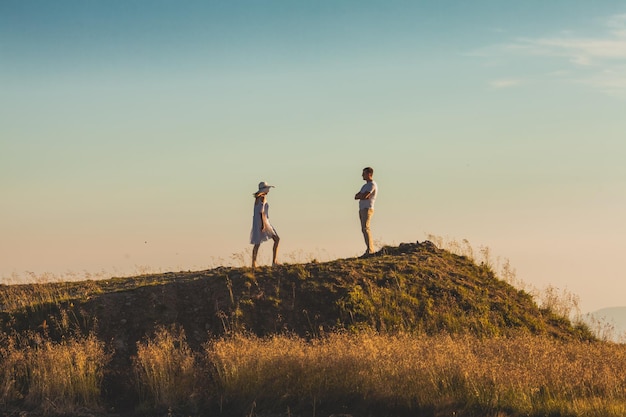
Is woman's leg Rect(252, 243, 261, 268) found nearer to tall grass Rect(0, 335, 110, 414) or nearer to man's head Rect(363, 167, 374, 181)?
man's head Rect(363, 167, 374, 181)

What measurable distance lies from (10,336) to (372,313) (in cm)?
881

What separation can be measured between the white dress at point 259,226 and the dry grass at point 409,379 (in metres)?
5.96

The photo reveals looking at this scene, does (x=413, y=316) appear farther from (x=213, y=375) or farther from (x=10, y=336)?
(x=10, y=336)

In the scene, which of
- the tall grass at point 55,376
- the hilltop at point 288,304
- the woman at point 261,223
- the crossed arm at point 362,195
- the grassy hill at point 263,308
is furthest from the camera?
the crossed arm at point 362,195

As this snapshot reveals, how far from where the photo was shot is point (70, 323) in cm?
2061

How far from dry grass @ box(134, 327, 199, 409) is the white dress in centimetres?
576

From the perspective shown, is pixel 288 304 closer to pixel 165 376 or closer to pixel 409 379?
pixel 165 376

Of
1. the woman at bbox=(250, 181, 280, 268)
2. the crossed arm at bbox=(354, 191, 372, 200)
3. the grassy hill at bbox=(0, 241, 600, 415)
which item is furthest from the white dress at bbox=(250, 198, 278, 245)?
the crossed arm at bbox=(354, 191, 372, 200)

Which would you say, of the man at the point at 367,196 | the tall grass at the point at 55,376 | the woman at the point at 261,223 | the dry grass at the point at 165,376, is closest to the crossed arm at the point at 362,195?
the man at the point at 367,196

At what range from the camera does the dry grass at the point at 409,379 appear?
15359mm

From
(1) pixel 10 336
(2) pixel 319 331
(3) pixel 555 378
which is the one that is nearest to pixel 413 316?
(2) pixel 319 331

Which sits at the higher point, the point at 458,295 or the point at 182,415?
the point at 458,295

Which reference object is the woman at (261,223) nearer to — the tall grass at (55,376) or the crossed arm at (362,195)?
the crossed arm at (362,195)

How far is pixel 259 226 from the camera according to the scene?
2352 cm
